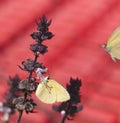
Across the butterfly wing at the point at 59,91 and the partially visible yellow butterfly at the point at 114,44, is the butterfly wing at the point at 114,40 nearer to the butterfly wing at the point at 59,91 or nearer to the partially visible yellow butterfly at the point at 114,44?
the partially visible yellow butterfly at the point at 114,44

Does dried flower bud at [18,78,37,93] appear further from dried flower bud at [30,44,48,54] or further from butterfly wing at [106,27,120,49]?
butterfly wing at [106,27,120,49]

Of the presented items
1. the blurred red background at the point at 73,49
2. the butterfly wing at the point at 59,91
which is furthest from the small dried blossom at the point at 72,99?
the blurred red background at the point at 73,49

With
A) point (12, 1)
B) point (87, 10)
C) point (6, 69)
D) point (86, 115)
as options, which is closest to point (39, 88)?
point (86, 115)

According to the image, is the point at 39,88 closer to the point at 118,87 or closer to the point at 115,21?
the point at 118,87

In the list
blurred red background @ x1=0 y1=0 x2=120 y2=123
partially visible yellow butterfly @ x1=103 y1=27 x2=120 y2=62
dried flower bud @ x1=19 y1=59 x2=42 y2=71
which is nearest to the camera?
dried flower bud @ x1=19 y1=59 x2=42 y2=71

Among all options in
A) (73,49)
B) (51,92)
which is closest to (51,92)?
(51,92)

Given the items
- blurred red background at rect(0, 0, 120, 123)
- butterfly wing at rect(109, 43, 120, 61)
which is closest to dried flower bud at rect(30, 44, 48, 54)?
butterfly wing at rect(109, 43, 120, 61)
